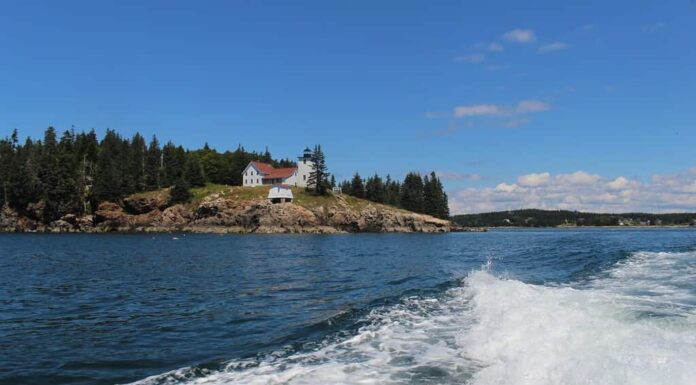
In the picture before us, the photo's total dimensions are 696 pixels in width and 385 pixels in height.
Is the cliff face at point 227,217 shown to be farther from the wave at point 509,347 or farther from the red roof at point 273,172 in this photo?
the wave at point 509,347

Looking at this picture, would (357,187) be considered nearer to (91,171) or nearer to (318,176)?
(318,176)

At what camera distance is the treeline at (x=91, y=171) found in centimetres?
13650

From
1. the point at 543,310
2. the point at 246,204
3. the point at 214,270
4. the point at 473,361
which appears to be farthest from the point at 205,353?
the point at 246,204

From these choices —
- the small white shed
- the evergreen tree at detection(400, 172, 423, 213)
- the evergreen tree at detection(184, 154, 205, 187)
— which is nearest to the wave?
the small white shed

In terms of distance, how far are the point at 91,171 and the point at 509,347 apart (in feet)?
546

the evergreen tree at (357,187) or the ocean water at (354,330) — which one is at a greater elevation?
the evergreen tree at (357,187)

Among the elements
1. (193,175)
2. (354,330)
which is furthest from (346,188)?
(354,330)

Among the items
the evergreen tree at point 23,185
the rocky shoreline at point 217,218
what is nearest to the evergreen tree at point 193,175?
the rocky shoreline at point 217,218

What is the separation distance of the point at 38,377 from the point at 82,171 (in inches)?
6103

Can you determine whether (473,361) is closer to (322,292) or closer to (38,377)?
(38,377)

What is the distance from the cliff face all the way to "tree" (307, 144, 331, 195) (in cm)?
465

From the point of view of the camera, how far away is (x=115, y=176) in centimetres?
13938

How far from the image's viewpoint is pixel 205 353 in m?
13.1

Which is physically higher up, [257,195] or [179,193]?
[179,193]
